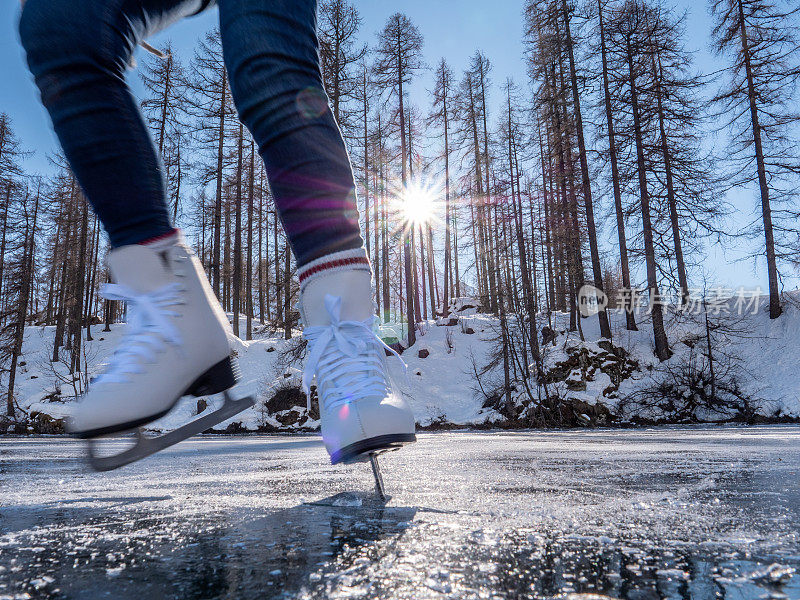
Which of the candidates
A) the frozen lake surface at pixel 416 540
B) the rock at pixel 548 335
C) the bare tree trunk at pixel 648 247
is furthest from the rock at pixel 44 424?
the bare tree trunk at pixel 648 247

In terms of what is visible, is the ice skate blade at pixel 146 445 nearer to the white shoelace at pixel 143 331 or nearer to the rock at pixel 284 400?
the white shoelace at pixel 143 331

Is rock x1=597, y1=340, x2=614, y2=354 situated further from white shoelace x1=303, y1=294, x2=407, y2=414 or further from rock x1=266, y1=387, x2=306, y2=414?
white shoelace x1=303, y1=294, x2=407, y2=414

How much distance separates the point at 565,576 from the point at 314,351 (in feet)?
1.91

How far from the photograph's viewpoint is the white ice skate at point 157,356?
819mm

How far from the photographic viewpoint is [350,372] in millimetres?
893

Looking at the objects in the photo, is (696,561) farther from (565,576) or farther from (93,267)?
(93,267)

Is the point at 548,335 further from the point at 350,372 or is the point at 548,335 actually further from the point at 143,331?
the point at 143,331

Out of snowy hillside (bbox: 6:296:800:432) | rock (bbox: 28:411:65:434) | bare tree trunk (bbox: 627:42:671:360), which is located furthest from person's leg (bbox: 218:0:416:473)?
rock (bbox: 28:411:65:434)

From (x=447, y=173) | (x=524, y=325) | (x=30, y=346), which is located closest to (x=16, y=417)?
(x=30, y=346)

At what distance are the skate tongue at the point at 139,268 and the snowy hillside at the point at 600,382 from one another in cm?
1016

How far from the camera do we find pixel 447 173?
2338cm

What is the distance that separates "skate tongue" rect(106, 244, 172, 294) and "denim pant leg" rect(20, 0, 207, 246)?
0.09ft

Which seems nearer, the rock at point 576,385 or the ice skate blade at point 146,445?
the ice skate blade at point 146,445

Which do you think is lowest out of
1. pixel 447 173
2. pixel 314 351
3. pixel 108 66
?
pixel 314 351
